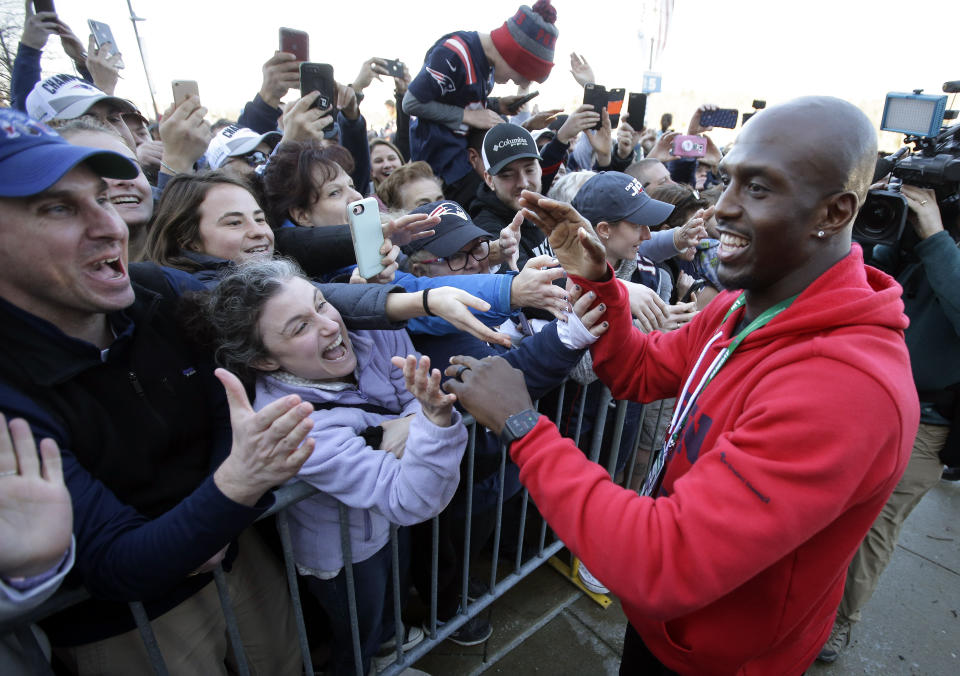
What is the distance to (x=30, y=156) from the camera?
4.00ft

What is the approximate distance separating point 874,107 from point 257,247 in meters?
41.5

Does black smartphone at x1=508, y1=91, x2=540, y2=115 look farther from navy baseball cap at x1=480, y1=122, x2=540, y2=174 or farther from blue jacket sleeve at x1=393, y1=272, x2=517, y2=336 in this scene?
blue jacket sleeve at x1=393, y1=272, x2=517, y2=336

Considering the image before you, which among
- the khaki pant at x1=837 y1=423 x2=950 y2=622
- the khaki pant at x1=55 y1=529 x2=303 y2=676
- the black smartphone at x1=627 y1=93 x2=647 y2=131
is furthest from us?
the black smartphone at x1=627 y1=93 x2=647 y2=131

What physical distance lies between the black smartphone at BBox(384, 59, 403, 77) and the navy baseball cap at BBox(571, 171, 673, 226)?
2.92 m

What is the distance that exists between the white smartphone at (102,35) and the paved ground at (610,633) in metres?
5.11

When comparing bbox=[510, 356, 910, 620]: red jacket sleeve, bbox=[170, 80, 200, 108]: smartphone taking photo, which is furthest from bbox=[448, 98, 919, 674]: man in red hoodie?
bbox=[170, 80, 200, 108]: smartphone taking photo

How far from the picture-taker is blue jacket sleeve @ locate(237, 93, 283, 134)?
413 cm

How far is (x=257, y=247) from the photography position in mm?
2287

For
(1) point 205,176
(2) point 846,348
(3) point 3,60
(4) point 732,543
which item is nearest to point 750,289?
(2) point 846,348

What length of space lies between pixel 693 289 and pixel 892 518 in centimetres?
189

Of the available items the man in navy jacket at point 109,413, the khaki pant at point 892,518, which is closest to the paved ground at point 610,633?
the khaki pant at point 892,518

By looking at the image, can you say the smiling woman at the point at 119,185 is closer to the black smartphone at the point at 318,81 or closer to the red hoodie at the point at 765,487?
the black smartphone at the point at 318,81

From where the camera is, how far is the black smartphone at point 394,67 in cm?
487

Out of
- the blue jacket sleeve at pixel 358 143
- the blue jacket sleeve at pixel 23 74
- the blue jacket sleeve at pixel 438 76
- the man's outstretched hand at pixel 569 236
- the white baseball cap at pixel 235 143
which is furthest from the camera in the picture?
the blue jacket sleeve at pixel 358 143
